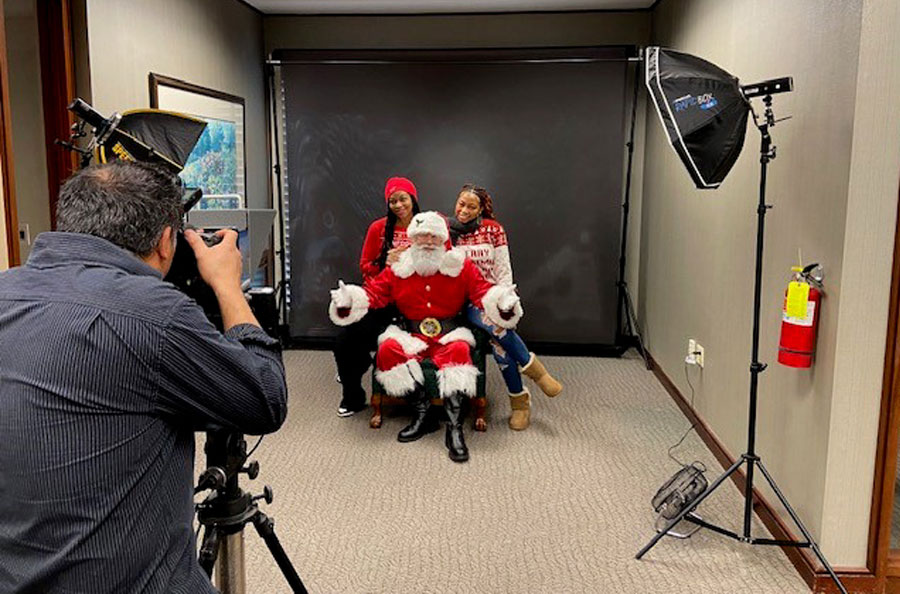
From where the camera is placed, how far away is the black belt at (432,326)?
3873 mm

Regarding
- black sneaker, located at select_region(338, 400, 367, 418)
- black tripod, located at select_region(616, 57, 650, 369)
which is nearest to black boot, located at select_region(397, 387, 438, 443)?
black sneaker, located at select_region(338, 400, 367, 418)

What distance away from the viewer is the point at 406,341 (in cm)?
379

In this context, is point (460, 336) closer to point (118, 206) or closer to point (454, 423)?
point (454, 423)

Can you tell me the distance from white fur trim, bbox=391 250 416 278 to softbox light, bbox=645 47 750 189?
66.9 inches

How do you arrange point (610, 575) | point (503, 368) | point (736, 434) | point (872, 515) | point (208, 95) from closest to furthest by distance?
point (872, 515)
point (610, 575)
point (736, 434)
point (503, 368)
point (208, 95)

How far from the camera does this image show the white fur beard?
3.79m

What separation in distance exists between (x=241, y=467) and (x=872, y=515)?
191 cm

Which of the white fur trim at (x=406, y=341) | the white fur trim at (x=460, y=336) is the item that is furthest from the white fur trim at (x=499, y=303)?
the white fur trim at (x=406, y=341)

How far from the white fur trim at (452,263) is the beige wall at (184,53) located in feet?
5.45

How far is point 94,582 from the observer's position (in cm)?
113

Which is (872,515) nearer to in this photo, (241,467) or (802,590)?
(802,590)

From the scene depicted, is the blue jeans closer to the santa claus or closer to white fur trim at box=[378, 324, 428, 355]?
the santa claus

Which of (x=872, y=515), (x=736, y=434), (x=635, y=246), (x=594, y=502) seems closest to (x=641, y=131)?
(x=635, y=246)

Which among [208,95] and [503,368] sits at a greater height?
[208,95]
